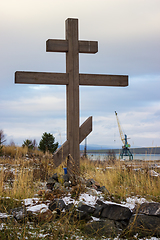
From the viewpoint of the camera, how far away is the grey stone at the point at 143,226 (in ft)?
13.6

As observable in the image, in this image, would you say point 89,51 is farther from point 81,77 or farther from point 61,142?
point 61,142

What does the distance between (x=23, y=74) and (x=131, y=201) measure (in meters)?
3.64

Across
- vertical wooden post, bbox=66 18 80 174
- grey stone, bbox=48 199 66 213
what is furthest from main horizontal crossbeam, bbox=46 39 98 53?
grey stone, bbox=48 199 66 213

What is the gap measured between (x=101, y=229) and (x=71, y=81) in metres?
3.49

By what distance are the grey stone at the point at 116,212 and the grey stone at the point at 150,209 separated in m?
0.23

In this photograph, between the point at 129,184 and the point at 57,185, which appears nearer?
the point at 57,185

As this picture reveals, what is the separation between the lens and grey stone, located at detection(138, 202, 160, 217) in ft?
14.4

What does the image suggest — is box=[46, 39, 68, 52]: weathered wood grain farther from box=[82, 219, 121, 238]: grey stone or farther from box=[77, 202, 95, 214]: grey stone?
box=[82, 219, 121, 238]: grey stone

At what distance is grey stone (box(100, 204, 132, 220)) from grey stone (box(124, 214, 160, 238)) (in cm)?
11

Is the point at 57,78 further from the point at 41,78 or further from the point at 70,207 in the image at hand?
the point at 70,207

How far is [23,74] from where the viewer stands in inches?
243

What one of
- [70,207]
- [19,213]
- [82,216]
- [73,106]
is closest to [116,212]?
[82,216]

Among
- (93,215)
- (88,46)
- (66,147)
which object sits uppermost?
(88,46)

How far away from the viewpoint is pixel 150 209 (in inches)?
175
